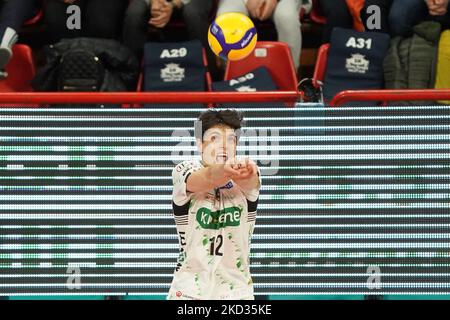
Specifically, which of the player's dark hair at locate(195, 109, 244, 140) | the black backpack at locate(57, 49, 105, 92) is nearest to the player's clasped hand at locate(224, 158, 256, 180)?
the player's dark hair at locate(195, 109, 244, 140)

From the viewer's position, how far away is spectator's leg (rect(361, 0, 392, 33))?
23.6ft

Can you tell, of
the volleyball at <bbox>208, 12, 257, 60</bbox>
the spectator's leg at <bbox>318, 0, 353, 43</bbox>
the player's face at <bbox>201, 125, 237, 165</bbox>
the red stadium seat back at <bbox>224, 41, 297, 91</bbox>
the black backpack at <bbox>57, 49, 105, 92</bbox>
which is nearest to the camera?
the player's face at <bbox>201, 125, 237, 165</bbox>

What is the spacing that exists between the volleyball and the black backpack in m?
1.40

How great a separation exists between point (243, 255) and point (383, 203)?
1.32m

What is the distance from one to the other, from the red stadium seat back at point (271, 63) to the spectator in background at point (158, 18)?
1.13 feet

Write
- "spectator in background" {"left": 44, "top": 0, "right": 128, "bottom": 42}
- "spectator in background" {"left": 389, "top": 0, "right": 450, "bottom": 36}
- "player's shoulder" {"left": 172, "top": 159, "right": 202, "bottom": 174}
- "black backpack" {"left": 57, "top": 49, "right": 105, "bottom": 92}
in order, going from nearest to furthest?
1. "player's shoulder" {"left": 172, "top": 159, "right": 202, "bottom": 174}
2. "black backpack" {"left": 57, "top": 49, "right": 105, "bottom": 92}
3. "spectator in background" {"left": 389, "top": 0, "right": 450, "bottom": 36}
4. "spectator in background" {"left": 44, "top": 0, "right": 128, "bottom": 42}

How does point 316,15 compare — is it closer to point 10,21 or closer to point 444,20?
point 444,20

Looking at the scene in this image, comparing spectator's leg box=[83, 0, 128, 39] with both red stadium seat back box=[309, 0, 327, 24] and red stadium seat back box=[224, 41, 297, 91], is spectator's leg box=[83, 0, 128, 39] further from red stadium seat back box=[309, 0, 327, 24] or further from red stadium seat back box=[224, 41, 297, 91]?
red stadium seat back box=[309, 0, 327, 24]

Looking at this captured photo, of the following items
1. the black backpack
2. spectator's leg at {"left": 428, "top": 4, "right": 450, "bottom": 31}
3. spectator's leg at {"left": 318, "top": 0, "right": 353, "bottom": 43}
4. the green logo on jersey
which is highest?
spectator's leg at {"left": 318, "top": 0, "right": 353, "bottom": 43}

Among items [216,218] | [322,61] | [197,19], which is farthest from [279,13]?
[216,218]

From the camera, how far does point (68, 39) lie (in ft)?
23.0

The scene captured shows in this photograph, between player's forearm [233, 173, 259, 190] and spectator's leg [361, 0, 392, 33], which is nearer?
player's forearm [233, 173, 259, 190]

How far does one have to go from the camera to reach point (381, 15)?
23.6ft
